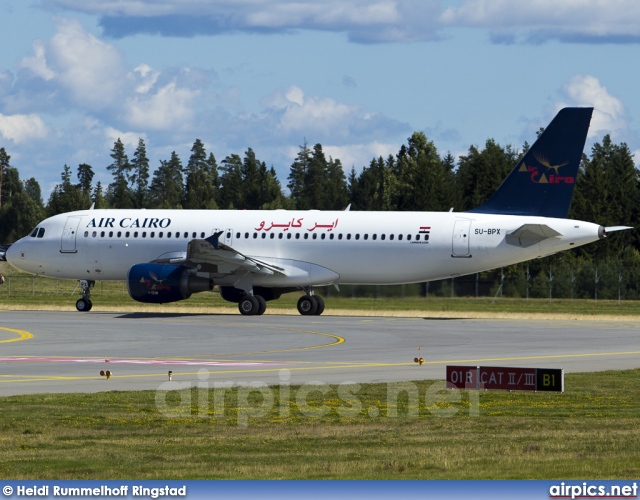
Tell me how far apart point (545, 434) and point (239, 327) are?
24.9 metres

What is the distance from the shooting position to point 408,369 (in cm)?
2738

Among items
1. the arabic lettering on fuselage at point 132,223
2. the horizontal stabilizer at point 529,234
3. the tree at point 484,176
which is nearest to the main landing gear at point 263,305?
the arabic lettering on fuselage at point 132,223

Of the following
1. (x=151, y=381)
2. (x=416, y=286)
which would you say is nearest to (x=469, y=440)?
(x=151, y=381)

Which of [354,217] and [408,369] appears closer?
[408,369]

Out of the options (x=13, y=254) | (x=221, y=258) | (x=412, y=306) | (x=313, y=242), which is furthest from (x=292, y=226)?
(x=13, y=254)

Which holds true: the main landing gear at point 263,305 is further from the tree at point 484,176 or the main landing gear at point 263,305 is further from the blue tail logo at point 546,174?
the tree at point 484,176

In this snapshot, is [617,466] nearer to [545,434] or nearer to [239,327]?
[545,434]

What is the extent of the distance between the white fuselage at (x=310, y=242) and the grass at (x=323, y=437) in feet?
79.7

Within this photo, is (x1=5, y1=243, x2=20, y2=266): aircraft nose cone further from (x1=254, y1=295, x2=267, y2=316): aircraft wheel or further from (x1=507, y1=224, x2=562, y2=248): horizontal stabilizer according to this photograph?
(x1=507, y1=224, x2=562, y2=248): horizontal stabilizer

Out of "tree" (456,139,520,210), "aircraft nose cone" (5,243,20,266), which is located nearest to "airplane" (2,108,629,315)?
"aircraft nose cone" (5,243,20,266)

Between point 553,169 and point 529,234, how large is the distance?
9.81ft

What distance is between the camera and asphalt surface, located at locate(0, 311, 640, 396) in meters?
25.6

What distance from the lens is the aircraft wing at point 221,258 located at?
Result: 153ft

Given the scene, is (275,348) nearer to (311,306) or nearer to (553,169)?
(311,306)
